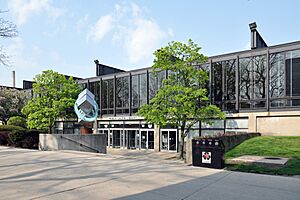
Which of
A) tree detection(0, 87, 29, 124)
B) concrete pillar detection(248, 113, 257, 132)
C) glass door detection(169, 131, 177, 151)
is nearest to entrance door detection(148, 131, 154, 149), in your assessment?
glass door detection(169, 131, 177, 151)

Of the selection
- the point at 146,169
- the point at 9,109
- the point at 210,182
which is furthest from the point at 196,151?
the point at 9,109

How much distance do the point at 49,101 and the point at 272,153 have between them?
2283cm

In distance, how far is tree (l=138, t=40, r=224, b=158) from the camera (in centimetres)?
1858

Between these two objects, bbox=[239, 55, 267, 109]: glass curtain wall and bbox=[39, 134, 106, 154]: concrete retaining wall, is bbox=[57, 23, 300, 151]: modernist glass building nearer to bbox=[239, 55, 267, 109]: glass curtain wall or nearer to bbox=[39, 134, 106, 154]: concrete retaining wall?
bbox=[239, 55, 267, 109]: glass curtain wall

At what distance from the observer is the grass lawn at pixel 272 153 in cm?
1048

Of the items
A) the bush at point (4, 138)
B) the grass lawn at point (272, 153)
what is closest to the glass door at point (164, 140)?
the grass lawn at point (272, 153)

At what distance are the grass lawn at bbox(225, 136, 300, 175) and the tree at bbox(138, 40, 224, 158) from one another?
11.6ft

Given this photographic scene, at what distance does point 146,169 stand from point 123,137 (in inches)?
856

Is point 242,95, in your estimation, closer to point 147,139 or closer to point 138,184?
point 147,139

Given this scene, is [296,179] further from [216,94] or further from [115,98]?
[115,98]

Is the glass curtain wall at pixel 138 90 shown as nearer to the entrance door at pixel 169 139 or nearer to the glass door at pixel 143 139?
the glass door at pixel 143 139

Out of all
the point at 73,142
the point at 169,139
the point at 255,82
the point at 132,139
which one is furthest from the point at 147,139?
the point at 255,82

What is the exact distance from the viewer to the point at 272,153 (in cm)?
1430

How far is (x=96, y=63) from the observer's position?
38250mm
